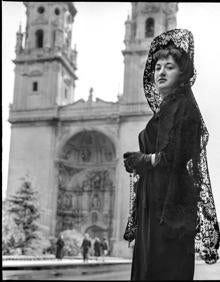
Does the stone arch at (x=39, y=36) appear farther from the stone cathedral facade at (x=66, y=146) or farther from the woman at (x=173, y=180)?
the woman at (x=173, y=180)

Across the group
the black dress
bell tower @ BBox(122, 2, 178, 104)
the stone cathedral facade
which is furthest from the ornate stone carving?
the stone cathedral facade

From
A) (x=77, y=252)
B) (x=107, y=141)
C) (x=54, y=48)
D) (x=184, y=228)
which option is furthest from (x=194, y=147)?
(x=107, y=141)

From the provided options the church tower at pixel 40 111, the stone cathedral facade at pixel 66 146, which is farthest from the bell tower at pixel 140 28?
the stone cathedral facade at pixel 66 146

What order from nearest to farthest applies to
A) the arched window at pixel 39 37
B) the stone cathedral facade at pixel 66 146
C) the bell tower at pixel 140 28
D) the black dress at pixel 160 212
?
the black dress at pixel 160 212 < the bell tower at pixel 140 28 < the arched window at pixel 39 37 < the stone cathedral facade at pixel 66 146

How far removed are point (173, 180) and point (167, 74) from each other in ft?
1.25

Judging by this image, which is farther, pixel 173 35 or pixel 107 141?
pixel 107 141

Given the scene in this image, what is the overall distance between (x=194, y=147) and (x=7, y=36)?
3.89ft

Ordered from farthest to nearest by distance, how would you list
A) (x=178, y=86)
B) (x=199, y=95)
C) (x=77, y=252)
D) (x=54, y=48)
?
(x=54, y=48)
(x=77, y=252)
(x=199, y=95)
(x=178, y=86)

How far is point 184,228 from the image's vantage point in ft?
5.91

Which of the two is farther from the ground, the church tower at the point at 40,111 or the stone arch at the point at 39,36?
the stone arch at the point at 39,36

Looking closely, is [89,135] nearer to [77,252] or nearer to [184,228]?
[77,252]

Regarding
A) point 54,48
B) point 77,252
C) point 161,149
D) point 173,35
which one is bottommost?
point 77,252

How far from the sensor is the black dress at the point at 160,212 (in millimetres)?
1802

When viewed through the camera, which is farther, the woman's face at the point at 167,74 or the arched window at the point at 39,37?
the arched window at the point at 39,37
